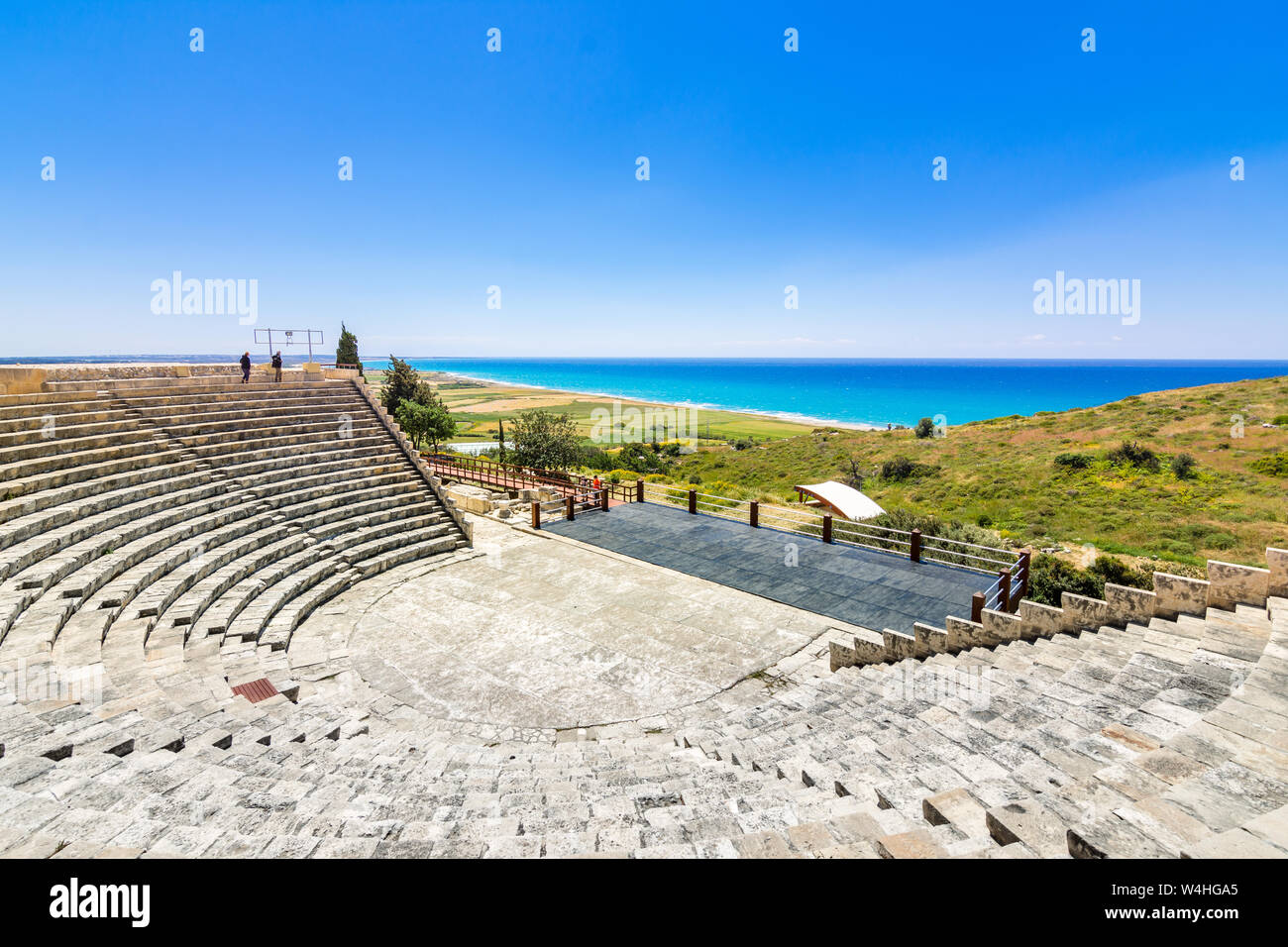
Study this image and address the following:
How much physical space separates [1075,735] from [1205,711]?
126 cm

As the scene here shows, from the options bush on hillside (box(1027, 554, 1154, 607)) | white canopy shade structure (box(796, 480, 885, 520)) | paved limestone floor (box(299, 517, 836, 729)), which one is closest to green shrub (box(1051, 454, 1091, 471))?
white canopy shade structure (box(796, 480, 885, 520))

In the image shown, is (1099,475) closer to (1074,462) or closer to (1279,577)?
(1074,462)

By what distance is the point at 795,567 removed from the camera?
44.6 feet

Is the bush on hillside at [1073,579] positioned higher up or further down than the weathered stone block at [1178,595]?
further down

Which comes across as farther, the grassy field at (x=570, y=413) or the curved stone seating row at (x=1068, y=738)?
the grassy field at (x=570, y=413)

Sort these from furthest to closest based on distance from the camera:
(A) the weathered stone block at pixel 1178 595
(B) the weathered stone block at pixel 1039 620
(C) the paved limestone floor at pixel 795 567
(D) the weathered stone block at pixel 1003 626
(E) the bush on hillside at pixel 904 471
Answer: (E) the bush on hillside at pixel 904 471 → (C) the paved limestone floor at pixel 795 567 → (D) the weathered stone block at pixel 1003 626 → (B) the weathered stone block at pixel 1039 620 → (A) the weathered stone block at pixel 1178 595

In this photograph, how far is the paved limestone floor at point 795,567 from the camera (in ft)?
36.4

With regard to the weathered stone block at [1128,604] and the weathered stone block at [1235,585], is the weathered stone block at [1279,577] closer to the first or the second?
the weathered stone block at [1235,585]

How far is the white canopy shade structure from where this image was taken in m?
20.6

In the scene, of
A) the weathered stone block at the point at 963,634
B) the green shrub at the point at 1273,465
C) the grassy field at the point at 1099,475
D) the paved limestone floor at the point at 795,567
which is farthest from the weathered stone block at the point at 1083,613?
the green shrub at the point at 1273,465

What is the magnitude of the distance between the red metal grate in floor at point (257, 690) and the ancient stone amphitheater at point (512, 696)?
3.5 inches

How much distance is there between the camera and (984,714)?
21.0ft

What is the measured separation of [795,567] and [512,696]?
7616mm

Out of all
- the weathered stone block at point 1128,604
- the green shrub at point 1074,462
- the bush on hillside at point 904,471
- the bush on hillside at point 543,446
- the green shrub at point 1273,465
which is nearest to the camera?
the weathered stone block at point 1128,604
